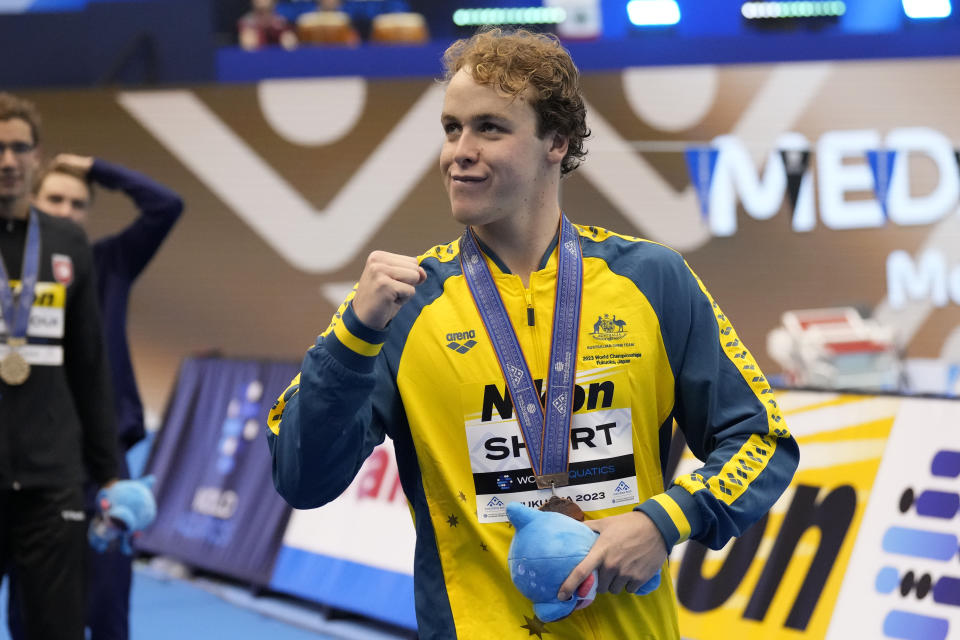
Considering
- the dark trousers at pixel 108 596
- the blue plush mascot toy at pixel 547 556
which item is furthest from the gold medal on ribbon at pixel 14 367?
the blue plush mascot toy at pixel 547 556

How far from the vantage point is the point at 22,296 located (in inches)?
146

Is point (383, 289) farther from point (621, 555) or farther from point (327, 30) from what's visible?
point (327, 30)

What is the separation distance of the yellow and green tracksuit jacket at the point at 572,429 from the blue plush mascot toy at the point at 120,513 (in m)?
2.15

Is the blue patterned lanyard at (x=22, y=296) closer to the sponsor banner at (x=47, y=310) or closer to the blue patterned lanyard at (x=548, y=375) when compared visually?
the sponsor banner at (x=47, y=310)

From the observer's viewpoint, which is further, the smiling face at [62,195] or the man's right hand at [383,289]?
the smiling face at [62,195]

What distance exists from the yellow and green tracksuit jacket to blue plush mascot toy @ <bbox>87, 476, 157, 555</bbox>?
2149 mm

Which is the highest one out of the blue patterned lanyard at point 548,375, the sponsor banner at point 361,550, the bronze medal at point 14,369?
the blue patterned lanyard at point 548,375

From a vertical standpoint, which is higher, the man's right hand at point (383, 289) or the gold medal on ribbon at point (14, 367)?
the man's right hand at point (383, 289)

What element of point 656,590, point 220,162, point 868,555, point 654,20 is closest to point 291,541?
point 868,555

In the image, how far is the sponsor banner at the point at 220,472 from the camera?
6.62m

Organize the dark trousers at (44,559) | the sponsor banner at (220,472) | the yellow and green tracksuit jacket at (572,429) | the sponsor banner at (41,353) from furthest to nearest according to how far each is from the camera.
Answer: the sponsor banner at (220,472) < the sponsor banner at (41,353) < the dark trousers at (44,559) < the yellow and green tracksuit jacket at (572,429)

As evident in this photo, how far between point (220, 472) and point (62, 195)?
2.65 meters

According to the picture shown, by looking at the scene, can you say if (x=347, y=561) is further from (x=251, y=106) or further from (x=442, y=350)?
(x=251, y=106)

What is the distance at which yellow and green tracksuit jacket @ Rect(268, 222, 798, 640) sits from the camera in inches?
A: 75.4
